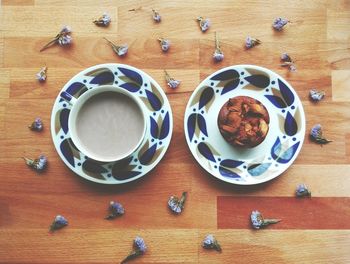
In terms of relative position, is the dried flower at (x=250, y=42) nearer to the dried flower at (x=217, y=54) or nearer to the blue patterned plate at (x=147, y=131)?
the dried flower at (x=217, y=54)

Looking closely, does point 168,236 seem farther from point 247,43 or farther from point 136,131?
point 247,43

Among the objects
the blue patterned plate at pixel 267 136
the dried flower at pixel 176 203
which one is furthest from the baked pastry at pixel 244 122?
the dried flower at pixel 176 203

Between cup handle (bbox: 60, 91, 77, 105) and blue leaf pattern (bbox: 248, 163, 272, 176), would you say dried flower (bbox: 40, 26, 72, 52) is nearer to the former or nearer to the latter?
cup handle (bbox: 60, 91, 77, 105)

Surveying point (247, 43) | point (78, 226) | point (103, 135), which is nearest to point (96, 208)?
point (78, 226)

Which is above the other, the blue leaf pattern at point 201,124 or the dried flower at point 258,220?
the blue leaf pattern at point 201,124

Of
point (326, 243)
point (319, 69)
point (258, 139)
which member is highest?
point (319, 69)

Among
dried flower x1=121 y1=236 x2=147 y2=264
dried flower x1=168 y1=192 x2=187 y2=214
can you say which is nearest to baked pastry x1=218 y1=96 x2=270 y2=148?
dried flower x1=168 y1=192 x2=187 y2=214
